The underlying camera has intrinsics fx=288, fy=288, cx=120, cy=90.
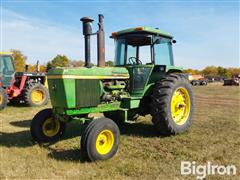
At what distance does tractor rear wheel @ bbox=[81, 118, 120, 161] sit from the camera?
473 centimetres

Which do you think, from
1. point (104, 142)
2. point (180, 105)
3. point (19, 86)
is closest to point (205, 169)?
point (104, 142)

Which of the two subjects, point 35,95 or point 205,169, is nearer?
point 205,169

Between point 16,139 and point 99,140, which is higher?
point 99,140

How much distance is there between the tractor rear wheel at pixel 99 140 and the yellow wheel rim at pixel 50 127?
1.59 m

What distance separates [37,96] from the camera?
12.8m

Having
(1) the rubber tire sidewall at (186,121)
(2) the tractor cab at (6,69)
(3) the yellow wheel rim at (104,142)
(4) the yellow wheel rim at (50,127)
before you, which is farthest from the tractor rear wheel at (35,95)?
(3) the yellow wheel rim at (104,142)

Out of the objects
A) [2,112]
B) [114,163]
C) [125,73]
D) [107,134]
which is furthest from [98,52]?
[2,112]

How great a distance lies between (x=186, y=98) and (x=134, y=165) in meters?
3.07

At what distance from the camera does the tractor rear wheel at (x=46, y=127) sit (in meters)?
5.96

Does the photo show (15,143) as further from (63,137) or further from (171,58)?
(171,58)

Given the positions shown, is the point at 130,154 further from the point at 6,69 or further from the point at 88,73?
the point at 6,69

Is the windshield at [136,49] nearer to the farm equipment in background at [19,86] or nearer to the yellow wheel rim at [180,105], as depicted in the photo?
the yellow wheel rim at [180,105]

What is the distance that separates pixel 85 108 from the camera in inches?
222

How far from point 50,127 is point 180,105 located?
3066mm
